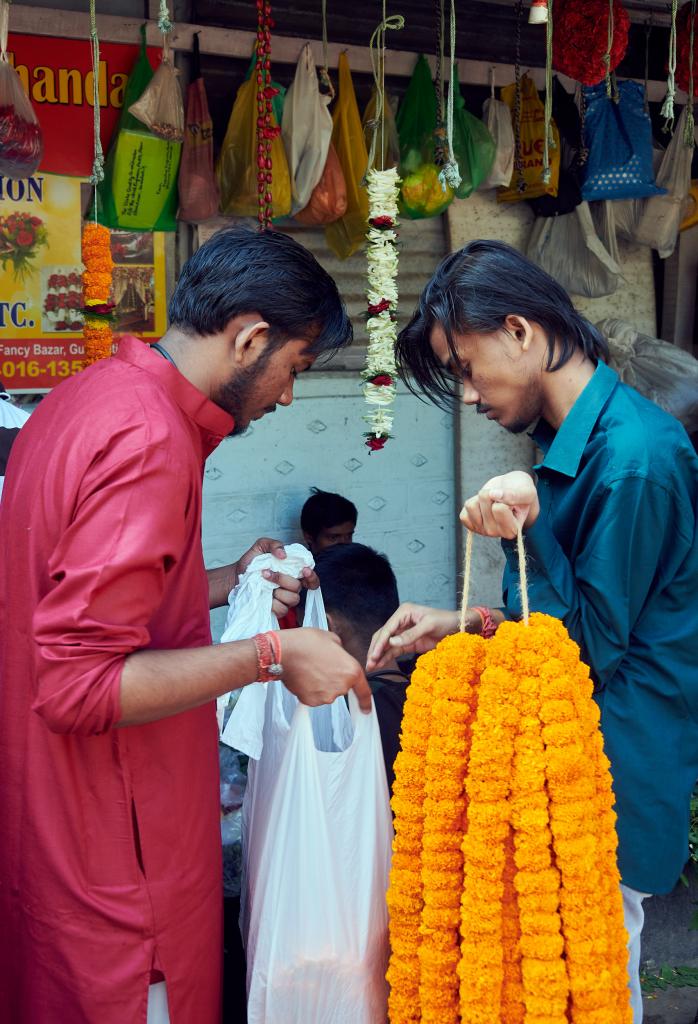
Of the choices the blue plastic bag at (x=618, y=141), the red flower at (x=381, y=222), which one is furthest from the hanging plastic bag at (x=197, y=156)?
the blue plastic bag at (x=618, y=141)

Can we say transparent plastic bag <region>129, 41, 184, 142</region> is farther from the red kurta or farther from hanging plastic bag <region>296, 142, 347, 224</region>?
the red kurta

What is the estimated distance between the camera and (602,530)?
194 cm

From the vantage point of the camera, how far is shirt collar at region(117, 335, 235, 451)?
1799 mm

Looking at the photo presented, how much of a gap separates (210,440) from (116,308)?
2.68 meters

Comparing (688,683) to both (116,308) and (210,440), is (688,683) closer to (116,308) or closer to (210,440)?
(210,440)

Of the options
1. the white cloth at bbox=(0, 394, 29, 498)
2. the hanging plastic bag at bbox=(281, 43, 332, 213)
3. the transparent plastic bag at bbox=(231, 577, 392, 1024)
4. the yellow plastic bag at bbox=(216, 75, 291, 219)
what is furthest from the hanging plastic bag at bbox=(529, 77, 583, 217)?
the transparent plastic bag at bbox=(231, 577, 392, 1024)

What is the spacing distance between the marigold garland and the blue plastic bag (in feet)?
12.1

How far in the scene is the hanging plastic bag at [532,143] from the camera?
468 centimetres

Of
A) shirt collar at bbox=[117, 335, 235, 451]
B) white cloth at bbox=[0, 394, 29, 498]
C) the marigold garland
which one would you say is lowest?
the marigold garland

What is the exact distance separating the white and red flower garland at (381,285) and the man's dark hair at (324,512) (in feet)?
3.81

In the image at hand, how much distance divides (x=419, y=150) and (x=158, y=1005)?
3.52 metres

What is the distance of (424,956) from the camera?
171 centimetres

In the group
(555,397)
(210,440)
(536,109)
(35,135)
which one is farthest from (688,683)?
(536,109)

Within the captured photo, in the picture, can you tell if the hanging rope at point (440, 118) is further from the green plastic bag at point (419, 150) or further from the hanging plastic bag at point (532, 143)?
the hanging plastic bag at point (532, 143)
